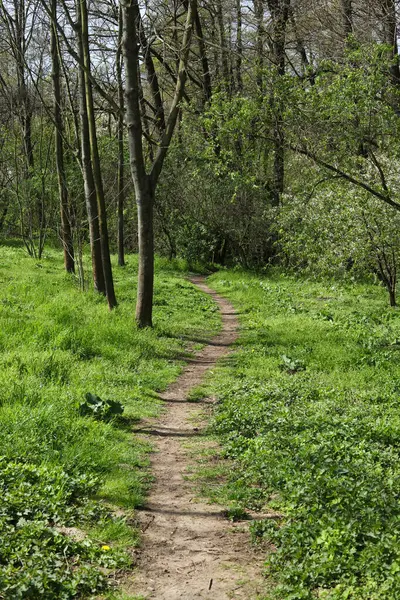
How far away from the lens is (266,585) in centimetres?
407

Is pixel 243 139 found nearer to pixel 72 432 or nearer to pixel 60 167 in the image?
pixel 60 167

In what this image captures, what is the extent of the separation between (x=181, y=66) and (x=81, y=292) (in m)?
5.89

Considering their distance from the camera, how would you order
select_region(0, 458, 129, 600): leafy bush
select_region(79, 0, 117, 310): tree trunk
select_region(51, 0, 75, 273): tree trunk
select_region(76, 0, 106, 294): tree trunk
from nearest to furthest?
select_region(0, 458, 129, 600): leafy bush, select_region(79, 0, 117, 310): tree trunk, select_region(76, 0, 106, 294): tree trunk, select_region(51, 0, 75, 273): tree trunk

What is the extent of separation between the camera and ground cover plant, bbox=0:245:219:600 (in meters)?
4.13

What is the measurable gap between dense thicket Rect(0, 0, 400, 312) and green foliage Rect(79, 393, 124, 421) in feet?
15.8

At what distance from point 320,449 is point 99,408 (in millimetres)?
2616

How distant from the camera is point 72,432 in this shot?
243 inches

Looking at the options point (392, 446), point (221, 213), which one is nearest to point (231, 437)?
point (392, 446)

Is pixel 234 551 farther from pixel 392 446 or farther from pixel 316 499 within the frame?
pixel 392 446

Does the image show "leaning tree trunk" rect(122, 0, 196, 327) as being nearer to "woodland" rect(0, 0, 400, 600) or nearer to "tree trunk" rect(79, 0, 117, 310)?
"woodland" rect(0, 0, 400, 600)

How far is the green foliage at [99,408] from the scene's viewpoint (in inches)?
272

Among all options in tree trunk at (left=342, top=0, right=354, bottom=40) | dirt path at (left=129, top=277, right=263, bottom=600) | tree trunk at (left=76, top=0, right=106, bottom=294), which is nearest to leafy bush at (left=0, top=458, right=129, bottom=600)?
dirt path at (left=129, top=277, right=263, bottom=600)

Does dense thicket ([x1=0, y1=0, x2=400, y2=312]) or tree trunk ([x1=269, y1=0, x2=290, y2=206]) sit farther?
tree trunk ([x1=269, y1=0, x2=290, y2=206])

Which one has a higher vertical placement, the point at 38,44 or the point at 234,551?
the point at 38,44
